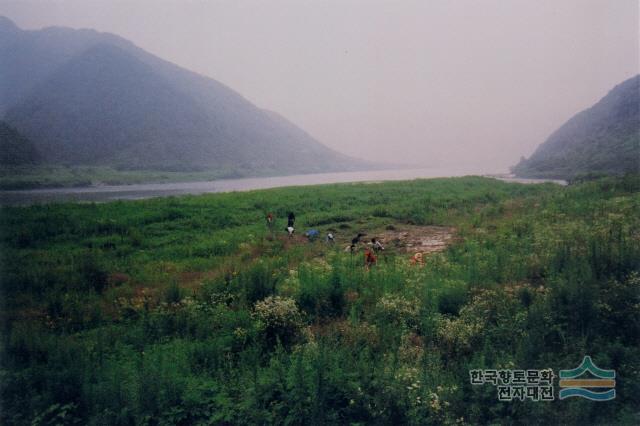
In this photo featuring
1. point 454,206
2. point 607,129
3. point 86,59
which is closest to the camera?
point 454,206

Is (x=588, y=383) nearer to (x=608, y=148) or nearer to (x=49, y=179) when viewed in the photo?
(x=49, y=179)

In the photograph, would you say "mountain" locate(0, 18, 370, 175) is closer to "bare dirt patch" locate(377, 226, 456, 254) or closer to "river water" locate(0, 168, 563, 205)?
"river water" locate(0, 168, 563, 205)

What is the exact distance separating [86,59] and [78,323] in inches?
7610

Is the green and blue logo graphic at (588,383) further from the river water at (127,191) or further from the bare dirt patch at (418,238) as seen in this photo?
the river water at (127,191)

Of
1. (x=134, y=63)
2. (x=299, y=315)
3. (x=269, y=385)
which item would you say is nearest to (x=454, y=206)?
(x=299, y=315)

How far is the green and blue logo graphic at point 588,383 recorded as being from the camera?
15.1 feet

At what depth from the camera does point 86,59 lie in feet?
514

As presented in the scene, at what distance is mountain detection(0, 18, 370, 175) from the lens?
10469cm

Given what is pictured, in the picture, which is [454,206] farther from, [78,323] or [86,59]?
[86,59]

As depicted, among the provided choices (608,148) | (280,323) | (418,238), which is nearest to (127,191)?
(418,238)

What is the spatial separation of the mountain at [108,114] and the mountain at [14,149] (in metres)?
21.7

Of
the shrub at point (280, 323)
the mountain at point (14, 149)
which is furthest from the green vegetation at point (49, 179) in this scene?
the shrub at point (280, 323)

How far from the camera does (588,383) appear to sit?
15.4 feet

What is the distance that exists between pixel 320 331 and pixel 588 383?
4.20 m
